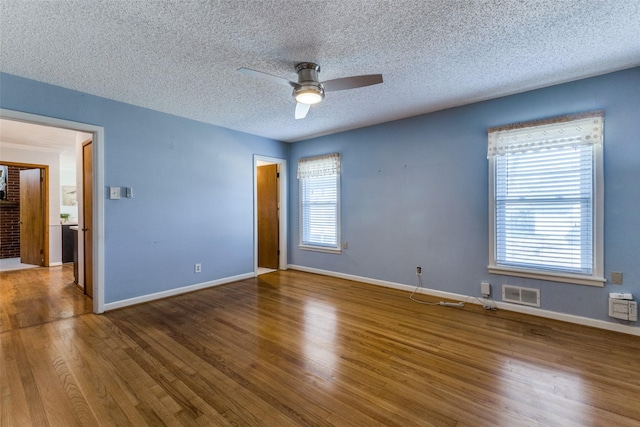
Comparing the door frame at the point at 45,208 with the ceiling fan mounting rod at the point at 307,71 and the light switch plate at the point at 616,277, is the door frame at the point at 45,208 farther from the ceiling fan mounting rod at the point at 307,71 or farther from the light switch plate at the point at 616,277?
the light switch plate at the point at 616,277

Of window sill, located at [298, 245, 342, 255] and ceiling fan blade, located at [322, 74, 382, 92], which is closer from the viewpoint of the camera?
ceiling fan blade, located at [322, 74, 382, 92]

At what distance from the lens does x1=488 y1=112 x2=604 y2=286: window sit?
2828mm

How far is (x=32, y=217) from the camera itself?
621 centimetres

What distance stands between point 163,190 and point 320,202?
252 centimetres

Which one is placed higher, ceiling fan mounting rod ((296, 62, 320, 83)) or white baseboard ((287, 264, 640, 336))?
ceiling fan mounting rod ((296, 62, 320, 83))

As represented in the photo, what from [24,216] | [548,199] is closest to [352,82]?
[548,199]

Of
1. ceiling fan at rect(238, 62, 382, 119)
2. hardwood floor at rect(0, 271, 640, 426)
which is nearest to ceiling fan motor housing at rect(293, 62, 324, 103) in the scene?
ceiling fan at rect(238, 62, 382, 119)

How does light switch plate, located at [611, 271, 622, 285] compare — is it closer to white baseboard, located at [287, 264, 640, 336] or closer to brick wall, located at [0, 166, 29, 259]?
white baseboard, located at [287, 264, 640, 336]

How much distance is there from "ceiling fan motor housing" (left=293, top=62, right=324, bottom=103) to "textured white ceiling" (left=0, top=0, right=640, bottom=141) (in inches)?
3.3

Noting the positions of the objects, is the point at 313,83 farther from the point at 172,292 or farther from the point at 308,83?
the point at 172,292

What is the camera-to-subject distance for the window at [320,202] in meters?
4.97

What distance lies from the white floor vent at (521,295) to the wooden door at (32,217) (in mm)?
8422

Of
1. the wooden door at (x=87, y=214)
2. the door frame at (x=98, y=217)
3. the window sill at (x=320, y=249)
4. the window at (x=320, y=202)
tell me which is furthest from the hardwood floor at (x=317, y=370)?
the window at (x=320, y=202)

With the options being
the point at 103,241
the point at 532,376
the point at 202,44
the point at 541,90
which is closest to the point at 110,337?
the point at 103,241
